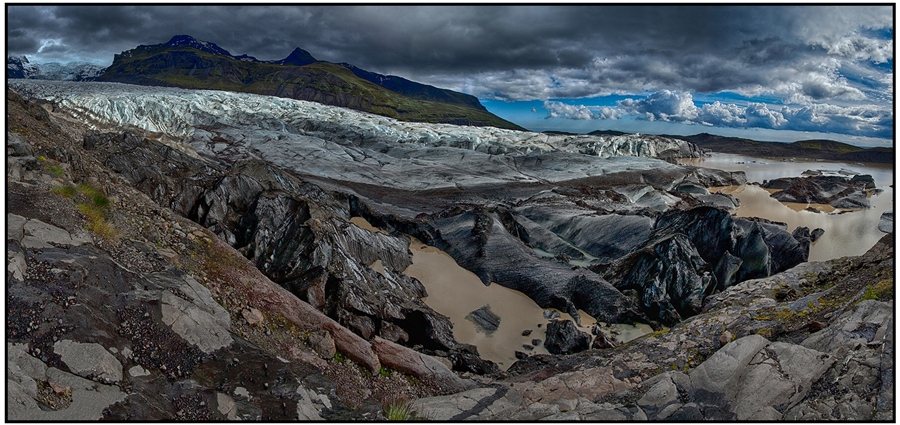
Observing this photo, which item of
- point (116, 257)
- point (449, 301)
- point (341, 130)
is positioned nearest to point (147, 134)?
point (341, 130)

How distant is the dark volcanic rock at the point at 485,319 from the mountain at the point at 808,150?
6714 inches

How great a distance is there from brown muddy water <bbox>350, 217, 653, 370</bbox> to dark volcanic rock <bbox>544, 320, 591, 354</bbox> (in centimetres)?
46

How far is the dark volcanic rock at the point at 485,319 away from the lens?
19719 millimetres

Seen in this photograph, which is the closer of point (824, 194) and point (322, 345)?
point (322, 345)

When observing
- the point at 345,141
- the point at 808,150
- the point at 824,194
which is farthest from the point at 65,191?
the point at 808,150

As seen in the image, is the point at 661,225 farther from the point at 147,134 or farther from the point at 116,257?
the point at 147,134

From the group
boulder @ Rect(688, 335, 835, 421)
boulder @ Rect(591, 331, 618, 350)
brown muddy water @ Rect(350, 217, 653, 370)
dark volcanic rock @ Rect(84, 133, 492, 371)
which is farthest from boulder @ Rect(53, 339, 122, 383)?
boulder @ Rect(591, 331, 618, 350)

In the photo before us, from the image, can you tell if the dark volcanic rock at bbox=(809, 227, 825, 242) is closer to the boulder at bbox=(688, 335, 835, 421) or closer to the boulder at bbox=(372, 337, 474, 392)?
the boulder at bbox=(688, 335, 835, 421)

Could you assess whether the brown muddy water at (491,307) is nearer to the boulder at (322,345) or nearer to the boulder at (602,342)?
the boulder at (602,342)

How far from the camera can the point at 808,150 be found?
165 metres

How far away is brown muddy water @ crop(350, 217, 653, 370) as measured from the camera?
1855 cm

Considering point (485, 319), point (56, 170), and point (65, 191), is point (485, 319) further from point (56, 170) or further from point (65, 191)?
point (56, 170)

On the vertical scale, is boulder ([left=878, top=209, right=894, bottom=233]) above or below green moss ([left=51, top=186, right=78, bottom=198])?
below

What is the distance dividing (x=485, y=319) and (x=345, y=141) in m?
75.9
